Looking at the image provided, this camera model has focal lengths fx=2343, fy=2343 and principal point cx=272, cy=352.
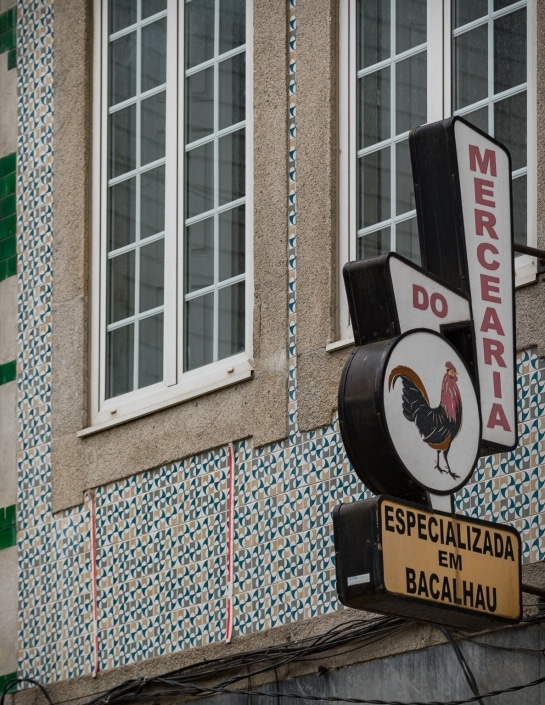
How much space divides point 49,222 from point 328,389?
299 centimetres

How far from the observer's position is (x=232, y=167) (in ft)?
46.7

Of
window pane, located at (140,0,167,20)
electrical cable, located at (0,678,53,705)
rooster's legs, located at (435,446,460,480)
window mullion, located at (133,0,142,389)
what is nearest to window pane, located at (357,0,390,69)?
window pane, located at (140,0,167,20)

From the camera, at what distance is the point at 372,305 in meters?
10.5

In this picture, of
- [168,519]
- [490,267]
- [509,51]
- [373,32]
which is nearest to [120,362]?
[168,519]

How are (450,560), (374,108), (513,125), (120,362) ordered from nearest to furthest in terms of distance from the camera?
(450,560), (513,125), (374,108), (120,362)

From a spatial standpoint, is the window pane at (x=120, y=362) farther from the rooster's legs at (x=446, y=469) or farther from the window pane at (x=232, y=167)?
the rooster's legs at (x=446, y=469)

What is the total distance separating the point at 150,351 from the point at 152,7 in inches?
89.9

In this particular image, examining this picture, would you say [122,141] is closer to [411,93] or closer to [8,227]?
[8,227]

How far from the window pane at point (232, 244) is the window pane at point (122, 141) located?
1.04 metres

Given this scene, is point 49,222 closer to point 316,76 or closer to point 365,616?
point 316,76

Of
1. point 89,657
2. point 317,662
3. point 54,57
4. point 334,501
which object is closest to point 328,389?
point 334,501

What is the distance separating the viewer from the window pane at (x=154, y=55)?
1489cm

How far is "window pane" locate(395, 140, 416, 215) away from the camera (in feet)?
43.0

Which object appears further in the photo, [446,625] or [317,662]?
[317,662]
